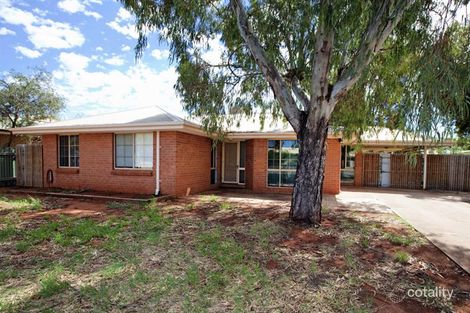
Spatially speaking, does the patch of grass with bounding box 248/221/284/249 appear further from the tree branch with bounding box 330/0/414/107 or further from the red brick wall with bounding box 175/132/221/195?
the red brick wall with bounding box 175/132/221/195

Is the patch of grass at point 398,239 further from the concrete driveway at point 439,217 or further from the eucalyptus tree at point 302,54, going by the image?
the eucalyptus tree at point 302,54

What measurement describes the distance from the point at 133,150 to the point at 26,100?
14.5 meters

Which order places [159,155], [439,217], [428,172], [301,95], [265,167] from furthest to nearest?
[428,172]
[265,167]
[159,155]
[439,217]
[301,95]

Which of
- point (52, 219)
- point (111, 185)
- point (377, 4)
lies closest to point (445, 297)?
Result: point (377, 4)

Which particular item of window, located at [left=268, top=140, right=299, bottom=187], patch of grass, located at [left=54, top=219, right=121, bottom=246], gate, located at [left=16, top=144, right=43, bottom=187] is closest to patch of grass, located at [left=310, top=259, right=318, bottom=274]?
patch of grass, located at [left=54, top=219, right=121, bottom=246]

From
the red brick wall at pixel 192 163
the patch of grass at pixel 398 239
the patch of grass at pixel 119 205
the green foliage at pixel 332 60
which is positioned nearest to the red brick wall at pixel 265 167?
the red brick wall at pixel 192 163

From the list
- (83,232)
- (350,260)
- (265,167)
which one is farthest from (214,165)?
(350,260)

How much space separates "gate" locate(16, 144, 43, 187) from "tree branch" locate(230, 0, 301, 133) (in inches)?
461

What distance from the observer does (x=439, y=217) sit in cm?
852

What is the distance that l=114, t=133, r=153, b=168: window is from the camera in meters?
11.1

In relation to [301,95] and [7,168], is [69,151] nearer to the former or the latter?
[7,168]

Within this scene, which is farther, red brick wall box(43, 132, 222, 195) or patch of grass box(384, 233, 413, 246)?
red brick wall box(43, 132, 222, 195)

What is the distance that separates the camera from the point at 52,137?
13055mm

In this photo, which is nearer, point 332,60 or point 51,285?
point 51,285
